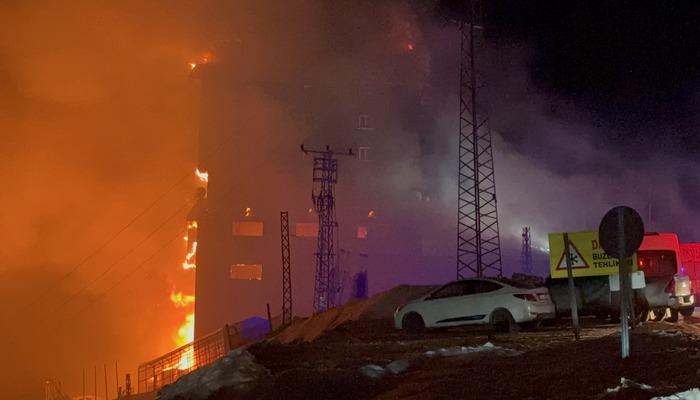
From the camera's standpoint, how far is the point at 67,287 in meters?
48.5

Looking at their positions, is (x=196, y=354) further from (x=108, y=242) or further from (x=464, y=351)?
(x=464, y=351)

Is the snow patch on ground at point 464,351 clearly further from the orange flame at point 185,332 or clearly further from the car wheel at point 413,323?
the orange flame at point 185,332

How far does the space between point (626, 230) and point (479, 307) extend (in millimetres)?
7449

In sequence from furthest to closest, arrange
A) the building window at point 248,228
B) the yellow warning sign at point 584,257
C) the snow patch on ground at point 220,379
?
the building window at point 248,228
the yellow warning sign at point 584,257
the snow patch on ground at point 220,379

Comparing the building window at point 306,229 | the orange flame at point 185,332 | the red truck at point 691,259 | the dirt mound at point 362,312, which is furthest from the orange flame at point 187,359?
the red truck at point 691,259

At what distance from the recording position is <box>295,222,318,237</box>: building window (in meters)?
40.2

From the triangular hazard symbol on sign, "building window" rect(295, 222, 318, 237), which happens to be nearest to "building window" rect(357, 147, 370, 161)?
"building window" rect(295, 222, 318, 237)

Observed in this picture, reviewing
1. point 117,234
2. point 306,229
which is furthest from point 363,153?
point 117,234

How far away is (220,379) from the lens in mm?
8500

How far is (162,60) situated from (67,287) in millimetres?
17234

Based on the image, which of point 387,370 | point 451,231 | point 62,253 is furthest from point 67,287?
point 387,370

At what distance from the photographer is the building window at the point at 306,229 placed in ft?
132

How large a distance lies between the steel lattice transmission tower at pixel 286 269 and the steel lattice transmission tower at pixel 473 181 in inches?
356

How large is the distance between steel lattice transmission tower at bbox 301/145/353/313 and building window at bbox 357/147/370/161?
196 centimetres
